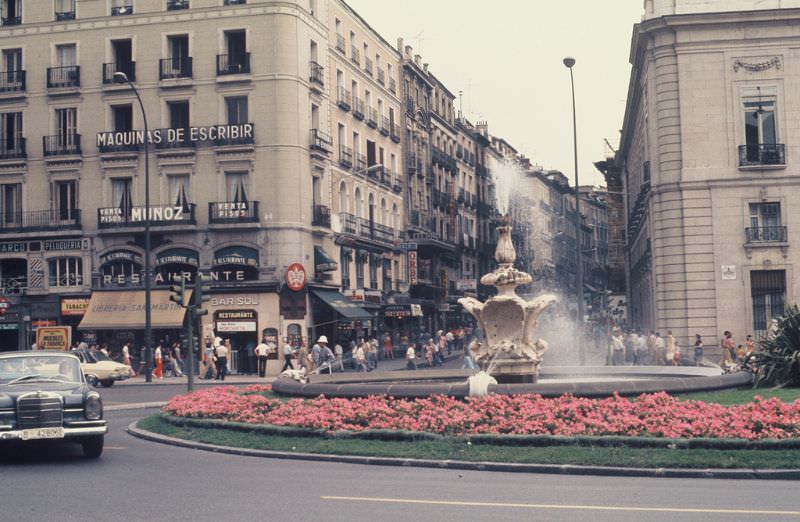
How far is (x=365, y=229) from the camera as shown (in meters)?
55.1

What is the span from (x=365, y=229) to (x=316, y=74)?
10.5 metres

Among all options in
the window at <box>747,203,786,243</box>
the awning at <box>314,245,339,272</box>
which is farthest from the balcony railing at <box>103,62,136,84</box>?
the window at <box>747,203,786,243</box>

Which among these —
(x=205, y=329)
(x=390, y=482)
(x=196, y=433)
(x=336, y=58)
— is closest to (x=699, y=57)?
(x=336, y=58)

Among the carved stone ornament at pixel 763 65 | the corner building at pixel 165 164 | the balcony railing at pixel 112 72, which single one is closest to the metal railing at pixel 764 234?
the carved stone ornament at pixel 763 65

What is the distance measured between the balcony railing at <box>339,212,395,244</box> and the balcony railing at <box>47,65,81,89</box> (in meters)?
14.0

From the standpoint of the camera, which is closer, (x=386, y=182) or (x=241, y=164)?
(x=241, y=164)

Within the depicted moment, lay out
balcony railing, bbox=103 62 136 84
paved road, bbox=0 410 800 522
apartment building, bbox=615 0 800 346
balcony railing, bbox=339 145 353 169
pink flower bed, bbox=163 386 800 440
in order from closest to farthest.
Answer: paved road, bbox=0 410 800 522
pink flower bed, bbox=163 386 800 440
apartment building, bbox=615 0 800 346
balcony railing, bbox=103 62 136 84
balcony railing, bbox=339 145 353 169

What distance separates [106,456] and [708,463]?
896 cm

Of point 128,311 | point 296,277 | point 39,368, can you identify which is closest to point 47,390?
point 39,368

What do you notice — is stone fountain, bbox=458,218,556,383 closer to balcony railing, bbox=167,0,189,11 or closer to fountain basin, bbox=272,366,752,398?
fountain basin, bbox=272,366,752,398

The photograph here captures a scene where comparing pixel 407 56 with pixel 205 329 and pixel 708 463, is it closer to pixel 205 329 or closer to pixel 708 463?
pixel 205 329

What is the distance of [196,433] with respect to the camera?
17.9 m

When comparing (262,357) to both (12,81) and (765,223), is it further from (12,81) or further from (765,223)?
(765,223)

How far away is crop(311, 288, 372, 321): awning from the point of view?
153 feet
